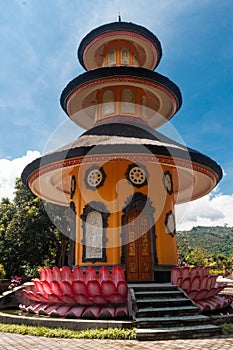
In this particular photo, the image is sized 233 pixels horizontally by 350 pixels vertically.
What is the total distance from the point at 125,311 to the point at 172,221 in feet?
13.4

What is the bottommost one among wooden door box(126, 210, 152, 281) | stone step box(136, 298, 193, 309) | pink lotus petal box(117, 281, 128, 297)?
stone step box(136, 298, 193, 309)

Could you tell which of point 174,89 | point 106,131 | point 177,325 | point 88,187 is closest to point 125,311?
point 177,325

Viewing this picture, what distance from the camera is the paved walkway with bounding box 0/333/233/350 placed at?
16.8 feet

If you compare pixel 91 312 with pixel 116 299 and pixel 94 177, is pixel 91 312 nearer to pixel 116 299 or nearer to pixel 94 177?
pixel 116 299

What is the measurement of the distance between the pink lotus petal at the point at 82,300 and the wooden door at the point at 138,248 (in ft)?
7.63

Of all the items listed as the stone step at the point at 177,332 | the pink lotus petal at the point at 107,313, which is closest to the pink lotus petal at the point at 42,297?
the pink lotus petal at the point at 107,313

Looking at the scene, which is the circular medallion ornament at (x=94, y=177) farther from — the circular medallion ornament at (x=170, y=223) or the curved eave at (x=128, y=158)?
the circular medallion ornament at (x=170, y=223)

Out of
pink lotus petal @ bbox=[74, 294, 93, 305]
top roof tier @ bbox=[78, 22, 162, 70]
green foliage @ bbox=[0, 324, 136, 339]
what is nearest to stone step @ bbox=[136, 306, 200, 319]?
green foliage @ bbox=[0, 324, 136, 339]

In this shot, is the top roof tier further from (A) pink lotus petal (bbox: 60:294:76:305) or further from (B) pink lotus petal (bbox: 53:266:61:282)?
(A) pink lotus petal (bbox: 60:294:76:305)

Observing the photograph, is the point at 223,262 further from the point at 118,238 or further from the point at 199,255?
the point at 118,238

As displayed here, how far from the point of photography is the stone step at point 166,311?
21.3 feet

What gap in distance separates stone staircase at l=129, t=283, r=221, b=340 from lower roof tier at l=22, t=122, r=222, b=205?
10.9ft

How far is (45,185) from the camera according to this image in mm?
12758

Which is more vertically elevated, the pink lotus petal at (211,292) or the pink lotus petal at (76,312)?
the pink lotus petal at (211,292)
